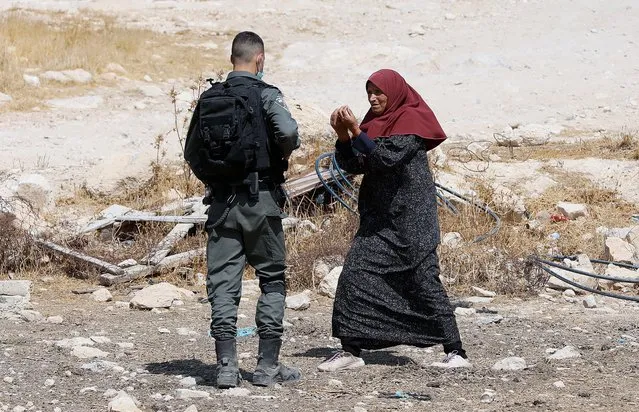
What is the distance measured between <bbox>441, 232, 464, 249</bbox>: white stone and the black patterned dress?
2609mm

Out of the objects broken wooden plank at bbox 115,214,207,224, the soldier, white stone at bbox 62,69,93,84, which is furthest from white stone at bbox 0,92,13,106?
the soldier

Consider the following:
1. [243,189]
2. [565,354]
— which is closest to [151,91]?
[565,354]

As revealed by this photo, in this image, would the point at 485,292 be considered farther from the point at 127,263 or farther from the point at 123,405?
the point at 123,405

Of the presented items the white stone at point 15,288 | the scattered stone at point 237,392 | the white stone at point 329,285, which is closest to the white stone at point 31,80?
the white stone at point 15,288

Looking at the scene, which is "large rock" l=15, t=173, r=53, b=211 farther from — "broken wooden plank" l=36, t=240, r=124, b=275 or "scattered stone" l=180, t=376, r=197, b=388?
"scattered stone" l=180, t=376, r=197, b=388

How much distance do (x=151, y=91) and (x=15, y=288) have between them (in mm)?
7750

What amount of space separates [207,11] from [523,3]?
5769 mm

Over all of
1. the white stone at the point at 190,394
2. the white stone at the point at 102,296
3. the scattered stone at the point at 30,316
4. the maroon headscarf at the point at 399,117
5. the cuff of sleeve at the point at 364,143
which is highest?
the maroon headscarf at the point at 399,117

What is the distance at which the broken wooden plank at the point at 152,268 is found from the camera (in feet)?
24.3

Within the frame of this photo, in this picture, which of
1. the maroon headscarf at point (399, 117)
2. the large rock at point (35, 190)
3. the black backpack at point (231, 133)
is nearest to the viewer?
the black backpack at point (231, 133)

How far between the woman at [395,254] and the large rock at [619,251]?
3.06m

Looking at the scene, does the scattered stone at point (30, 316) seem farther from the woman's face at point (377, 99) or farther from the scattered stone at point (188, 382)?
the woman's face at point (377, 99)

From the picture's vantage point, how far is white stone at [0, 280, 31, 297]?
6.79 meters

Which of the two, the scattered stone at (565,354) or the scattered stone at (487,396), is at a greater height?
the scattered stone at (487,396)
